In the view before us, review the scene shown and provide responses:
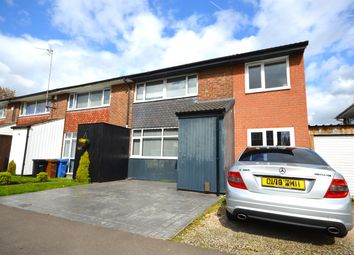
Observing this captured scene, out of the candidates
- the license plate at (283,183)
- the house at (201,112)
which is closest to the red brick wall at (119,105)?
the house at (201,112)

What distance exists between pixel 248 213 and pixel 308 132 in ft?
19.0

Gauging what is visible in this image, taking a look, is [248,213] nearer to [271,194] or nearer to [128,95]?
[271,194]

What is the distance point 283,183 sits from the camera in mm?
3168

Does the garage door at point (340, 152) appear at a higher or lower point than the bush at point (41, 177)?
higher

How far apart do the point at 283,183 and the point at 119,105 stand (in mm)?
10540

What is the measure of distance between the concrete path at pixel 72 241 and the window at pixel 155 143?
6451mm

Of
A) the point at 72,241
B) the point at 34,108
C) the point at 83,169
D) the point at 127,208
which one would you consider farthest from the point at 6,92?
the point at 72,241

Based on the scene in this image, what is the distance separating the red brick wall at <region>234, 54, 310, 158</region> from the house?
0.10ft

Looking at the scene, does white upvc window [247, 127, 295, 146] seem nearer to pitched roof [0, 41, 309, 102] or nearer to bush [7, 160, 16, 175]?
pitched roof [0, 41, 309, 102]

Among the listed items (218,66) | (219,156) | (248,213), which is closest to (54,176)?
(219,156)

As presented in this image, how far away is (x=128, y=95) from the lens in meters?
12.0

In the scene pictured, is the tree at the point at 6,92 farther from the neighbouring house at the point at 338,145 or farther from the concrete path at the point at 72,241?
the neighbouring house at the point at 338,145

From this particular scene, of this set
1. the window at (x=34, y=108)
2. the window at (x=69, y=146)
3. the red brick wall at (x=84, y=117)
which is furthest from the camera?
the window at (x=34, y=108)

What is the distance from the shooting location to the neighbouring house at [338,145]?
22.9 ft
